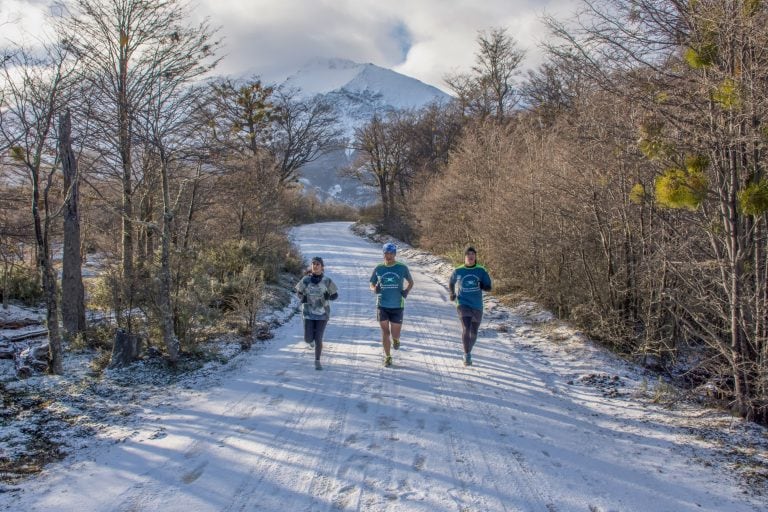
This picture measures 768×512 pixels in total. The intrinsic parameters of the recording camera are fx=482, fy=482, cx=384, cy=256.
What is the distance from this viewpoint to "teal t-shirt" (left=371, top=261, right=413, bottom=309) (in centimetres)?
738

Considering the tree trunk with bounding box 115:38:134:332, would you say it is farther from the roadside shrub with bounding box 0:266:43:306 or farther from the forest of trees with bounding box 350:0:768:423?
the forest of trees with bounding box 350:0:768:423

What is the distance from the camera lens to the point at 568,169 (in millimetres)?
9445

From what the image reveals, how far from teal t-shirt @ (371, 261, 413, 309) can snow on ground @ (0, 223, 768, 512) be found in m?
0.91

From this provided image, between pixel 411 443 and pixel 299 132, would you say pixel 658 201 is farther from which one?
pixel 299 132

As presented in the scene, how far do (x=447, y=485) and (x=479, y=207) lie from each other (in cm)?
1337

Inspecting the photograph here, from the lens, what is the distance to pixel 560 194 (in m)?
9.72

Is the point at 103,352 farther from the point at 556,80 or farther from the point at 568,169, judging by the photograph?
Result: the point at 556,80

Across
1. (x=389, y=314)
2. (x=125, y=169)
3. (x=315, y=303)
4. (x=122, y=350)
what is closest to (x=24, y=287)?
(x=125, y=169)

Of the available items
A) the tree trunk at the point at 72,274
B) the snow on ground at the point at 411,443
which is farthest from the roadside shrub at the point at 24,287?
the snow on ground at the point at 411,443

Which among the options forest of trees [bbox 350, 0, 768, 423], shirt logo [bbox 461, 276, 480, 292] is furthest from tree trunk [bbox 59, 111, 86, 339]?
forest of trees [bbox 350, 0, 768, 423]

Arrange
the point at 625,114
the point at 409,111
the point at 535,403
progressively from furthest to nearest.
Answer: the point at 409,111
the point at 625,114
the point at 535,403

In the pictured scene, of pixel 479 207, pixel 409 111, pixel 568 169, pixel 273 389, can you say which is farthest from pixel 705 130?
pixel 409 111

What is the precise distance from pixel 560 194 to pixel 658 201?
460cm

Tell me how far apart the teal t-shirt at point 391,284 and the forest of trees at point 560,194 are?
2.90 metres
